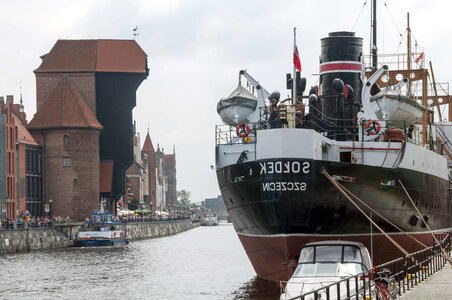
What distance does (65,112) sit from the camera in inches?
5027

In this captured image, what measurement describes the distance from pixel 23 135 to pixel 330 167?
284 feet

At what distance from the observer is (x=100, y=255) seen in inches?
3169

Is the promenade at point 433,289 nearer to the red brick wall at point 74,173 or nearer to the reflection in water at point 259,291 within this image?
the reflection in water at point 259,291

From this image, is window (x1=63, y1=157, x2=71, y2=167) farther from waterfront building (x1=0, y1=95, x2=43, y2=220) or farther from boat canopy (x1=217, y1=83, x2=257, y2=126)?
boat canopy (x1=217, y1=83, x2=257, y2=126)

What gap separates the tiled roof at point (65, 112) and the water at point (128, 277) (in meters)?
46.0

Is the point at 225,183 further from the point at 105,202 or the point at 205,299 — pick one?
the point at 105,202

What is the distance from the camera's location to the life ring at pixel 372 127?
43.1m

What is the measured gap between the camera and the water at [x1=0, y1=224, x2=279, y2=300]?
45.2 meters

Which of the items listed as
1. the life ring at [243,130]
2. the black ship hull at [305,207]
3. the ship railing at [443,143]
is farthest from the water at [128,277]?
the ship railing at [443,143]

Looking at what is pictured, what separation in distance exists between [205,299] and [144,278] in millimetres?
12803

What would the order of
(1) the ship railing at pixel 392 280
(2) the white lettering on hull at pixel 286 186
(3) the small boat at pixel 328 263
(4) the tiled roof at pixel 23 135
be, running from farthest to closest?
(4) the tiled roof at pixel 23 135
(2) the white lettering on hull at pixel 286 186
(3) the small boat at pixel 328 263
(1) the ship railing at pixel 392 280

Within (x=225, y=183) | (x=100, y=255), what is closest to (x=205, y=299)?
(x=225, y=183)

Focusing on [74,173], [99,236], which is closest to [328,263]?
[99,236]

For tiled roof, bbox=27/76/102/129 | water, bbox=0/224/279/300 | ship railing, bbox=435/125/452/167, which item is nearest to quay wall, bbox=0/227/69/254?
water, bbox=0/224/279/300
